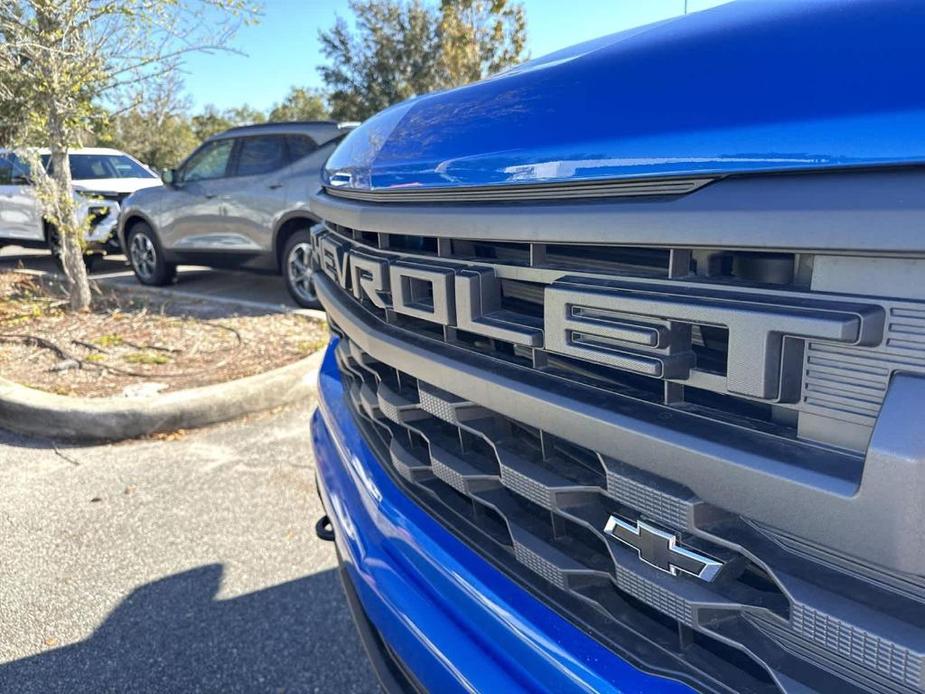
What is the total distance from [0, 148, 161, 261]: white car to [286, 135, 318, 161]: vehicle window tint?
11.6ft

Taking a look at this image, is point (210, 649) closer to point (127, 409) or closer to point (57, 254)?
point (127, 409)

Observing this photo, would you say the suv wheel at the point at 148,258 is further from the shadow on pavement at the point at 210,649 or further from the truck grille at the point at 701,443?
the truck grille at the point at 701,443

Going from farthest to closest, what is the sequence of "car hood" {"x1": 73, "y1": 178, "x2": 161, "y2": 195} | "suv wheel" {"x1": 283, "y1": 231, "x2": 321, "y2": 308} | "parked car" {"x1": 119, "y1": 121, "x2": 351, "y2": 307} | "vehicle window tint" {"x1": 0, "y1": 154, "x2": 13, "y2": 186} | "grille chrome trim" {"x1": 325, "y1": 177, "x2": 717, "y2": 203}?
1. "vehicle window tint" {"x1": 0, "y1": 154, "x2": 13, "y2": 186}
2. "car hood" {"x1": 73, "y1": 178, "x2": 161, "y2": 195}
3. "parked car" {"x1": 119, "y1": 121, "x2": 351, "y2": 307}
4. "suv wheel" {"x1": 283, "y1": 231, "x2": 321, "y2": 308}
5. "grille chrome trim" {"x1": 325, "y1": 177, "x2": 717, "y2": 203}

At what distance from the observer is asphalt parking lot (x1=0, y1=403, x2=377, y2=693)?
2275 millimetres

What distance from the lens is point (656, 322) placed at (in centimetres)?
85

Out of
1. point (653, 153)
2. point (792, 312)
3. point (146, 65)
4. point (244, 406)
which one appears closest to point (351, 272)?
point (653, 153)

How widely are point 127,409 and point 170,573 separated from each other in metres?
1.46

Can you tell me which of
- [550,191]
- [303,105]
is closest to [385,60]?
[303,105]

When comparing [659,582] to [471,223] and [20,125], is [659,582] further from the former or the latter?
[20,125]

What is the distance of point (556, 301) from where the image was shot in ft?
3.21

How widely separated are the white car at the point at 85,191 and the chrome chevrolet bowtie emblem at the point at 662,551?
9.70 meters

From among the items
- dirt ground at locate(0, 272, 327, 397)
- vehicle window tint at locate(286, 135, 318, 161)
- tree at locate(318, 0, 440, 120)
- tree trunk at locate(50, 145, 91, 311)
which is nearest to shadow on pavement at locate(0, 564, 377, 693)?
dirt ground at locate(0, 272, 327, 397)

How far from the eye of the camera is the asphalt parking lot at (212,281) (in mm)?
7598

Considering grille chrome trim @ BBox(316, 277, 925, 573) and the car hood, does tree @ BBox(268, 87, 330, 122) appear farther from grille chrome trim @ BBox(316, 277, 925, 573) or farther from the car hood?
grille chrome trim @ BBox(316, 277, 925, 573)
